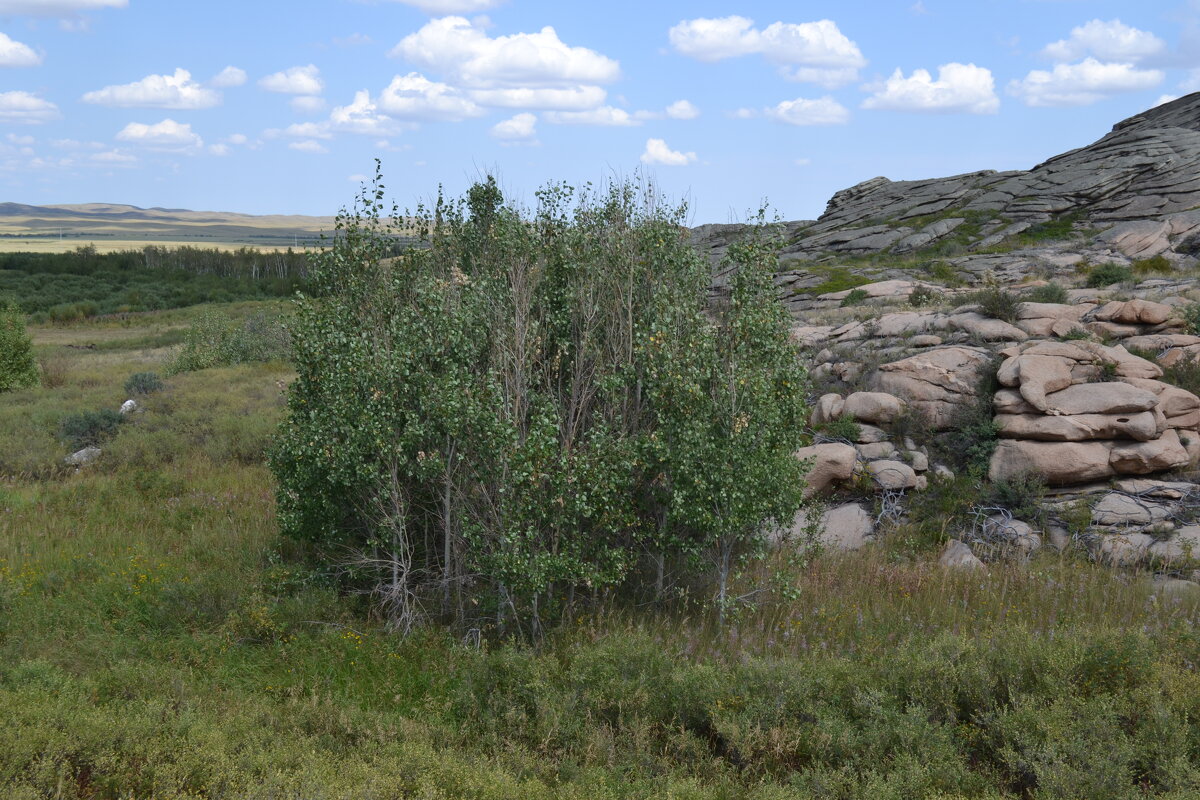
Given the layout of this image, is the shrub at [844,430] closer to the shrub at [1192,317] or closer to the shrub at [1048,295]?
the shrub at [1192,317]

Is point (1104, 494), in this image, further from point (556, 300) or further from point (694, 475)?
point (556, 300)

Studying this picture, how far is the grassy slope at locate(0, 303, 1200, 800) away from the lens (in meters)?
5.55

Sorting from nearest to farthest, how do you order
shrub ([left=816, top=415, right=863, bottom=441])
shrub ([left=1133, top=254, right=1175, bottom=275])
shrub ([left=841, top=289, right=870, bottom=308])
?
shrub ([left=816, top=415, right=863, bottom=441])
shrub ([left=841, top=289, right=870, bottom=308])
shrub ([left=1133, top=254, right=1175, bottom=275])

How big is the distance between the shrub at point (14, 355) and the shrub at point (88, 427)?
9861mm

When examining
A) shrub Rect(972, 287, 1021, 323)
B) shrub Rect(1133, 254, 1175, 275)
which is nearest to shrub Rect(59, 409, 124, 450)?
shrub Rect(972, 287, 1021, 323)

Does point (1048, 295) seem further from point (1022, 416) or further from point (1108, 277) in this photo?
point (1022, 416)

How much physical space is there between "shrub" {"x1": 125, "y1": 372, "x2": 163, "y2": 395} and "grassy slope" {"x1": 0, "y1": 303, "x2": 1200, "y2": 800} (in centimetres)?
1277

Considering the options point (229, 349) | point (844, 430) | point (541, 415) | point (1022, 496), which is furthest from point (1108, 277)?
point (229, 349)

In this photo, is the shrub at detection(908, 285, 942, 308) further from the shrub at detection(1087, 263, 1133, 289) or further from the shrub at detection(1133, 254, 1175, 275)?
the shrub at detection(1133, 254, 1175, 275)

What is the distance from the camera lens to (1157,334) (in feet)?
52.9

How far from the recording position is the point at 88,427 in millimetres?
17703

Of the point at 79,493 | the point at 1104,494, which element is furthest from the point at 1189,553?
the point at 79,493

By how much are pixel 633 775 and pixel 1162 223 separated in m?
44.0

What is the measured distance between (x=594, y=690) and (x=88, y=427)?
15.3 metres
